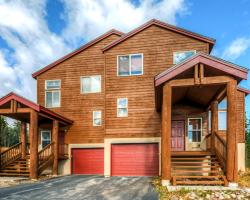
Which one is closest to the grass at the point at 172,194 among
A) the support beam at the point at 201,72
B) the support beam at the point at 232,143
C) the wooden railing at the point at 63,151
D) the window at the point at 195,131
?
the support beam at the point at 232,143

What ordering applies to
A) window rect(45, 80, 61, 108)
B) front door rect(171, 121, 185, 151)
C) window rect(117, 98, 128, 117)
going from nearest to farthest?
front door rect(171, 121, 185, 151) → window rect(117, 98, 128, 117) → window rect(45, 80, 61, 108)

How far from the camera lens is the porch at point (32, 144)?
13906mm

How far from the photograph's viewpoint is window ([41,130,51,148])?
18.4m

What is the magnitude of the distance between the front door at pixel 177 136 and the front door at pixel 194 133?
0.41 meters

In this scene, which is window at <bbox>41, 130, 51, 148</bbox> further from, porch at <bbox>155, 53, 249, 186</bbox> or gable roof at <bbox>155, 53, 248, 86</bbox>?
gable roof at <bbox>155, 53, 248, 86</bbox>

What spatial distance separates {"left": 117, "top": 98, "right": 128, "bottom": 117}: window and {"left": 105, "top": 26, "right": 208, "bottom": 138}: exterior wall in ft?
0.65

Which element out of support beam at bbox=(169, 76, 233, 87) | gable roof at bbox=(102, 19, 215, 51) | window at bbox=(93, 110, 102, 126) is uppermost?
gable roof at bbox=(102, 19, 215, 51)

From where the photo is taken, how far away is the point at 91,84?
18.2 metres

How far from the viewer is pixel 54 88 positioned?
61.4 ft

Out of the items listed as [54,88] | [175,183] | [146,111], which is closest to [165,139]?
[175,183]

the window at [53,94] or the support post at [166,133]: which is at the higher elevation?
the window at [53,94]

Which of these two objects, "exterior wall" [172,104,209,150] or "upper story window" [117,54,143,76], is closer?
"exterior wall" [172,104,209,150]

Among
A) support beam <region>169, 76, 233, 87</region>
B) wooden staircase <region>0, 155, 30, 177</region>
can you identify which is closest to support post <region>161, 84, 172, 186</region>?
support beam <region>169, 76, 233, 87</region>

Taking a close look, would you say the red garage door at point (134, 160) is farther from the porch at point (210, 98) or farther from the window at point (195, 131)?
the porch at point (210, 98)
